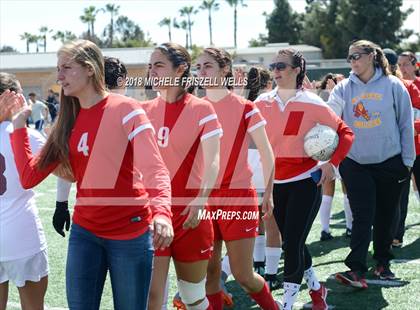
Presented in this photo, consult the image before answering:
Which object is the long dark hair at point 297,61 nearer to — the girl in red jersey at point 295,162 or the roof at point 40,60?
the girl in red jersey at point 295,162

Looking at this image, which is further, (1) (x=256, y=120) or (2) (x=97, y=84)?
(1) (x=256, y=120)

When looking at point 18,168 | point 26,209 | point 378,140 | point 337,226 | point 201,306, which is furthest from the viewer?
point 337,226

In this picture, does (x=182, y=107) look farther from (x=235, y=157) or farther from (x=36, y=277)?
(x=36, y=277)

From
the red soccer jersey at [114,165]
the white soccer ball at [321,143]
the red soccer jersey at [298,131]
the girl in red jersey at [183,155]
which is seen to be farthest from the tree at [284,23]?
the red soccer jersey at [114,165]

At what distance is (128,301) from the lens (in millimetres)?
3252

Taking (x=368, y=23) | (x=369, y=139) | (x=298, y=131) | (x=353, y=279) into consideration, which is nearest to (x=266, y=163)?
(x=298, y=131)

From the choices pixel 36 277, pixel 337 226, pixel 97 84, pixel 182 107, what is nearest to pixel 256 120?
pixel 182 107

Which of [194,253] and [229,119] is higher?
[229,119]

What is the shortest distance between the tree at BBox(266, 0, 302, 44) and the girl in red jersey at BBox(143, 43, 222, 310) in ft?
213

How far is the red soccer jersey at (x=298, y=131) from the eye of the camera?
16.3 feet

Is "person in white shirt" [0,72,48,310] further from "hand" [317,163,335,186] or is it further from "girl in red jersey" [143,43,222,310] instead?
"hand" [317,163,335,186]

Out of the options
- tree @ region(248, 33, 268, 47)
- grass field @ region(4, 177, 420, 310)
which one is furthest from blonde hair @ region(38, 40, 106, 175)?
tree @ region(248, 33, 268, 47)

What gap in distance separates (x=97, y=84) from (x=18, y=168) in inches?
25.0

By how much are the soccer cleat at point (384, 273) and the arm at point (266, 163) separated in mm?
2035
